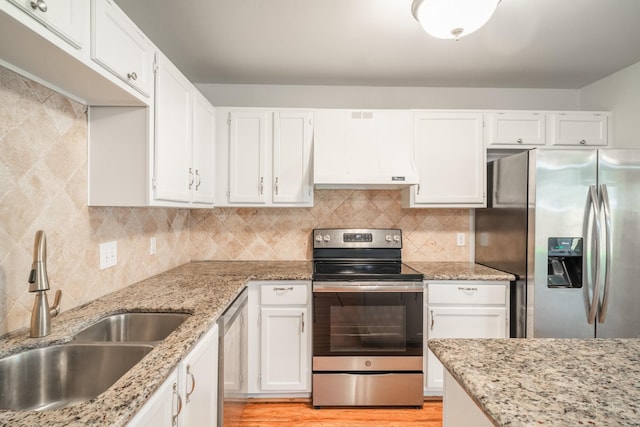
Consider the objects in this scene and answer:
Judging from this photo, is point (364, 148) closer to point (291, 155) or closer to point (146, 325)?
point (291, 155)

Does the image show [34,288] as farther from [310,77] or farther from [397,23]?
[310,77]

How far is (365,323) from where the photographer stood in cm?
213

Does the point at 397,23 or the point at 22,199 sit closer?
the point at 22,199

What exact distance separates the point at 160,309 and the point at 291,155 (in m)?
1.47

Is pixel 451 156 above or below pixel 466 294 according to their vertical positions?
above

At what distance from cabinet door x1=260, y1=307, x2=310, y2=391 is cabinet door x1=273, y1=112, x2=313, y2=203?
88cm

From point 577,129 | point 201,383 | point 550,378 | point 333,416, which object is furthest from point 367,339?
point 577,129

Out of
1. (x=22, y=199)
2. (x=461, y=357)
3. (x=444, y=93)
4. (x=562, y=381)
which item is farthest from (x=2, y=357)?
(x=444, y=93)

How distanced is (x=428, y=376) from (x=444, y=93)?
2.35 m

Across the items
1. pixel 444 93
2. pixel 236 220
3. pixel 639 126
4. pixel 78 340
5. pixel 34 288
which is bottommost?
pixel 78 340

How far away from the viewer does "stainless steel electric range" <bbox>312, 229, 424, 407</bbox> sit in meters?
2.12

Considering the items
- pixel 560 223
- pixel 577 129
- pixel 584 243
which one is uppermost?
pixel 577 129

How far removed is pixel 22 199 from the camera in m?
1.17

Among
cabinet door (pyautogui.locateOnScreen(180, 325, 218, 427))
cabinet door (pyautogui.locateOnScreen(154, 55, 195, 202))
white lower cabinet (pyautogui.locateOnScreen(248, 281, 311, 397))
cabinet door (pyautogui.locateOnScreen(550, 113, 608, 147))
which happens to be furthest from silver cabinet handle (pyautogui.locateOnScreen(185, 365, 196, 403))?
cabinet door (pyautogui.locateOnScreen(550, 113, 608, 147))
